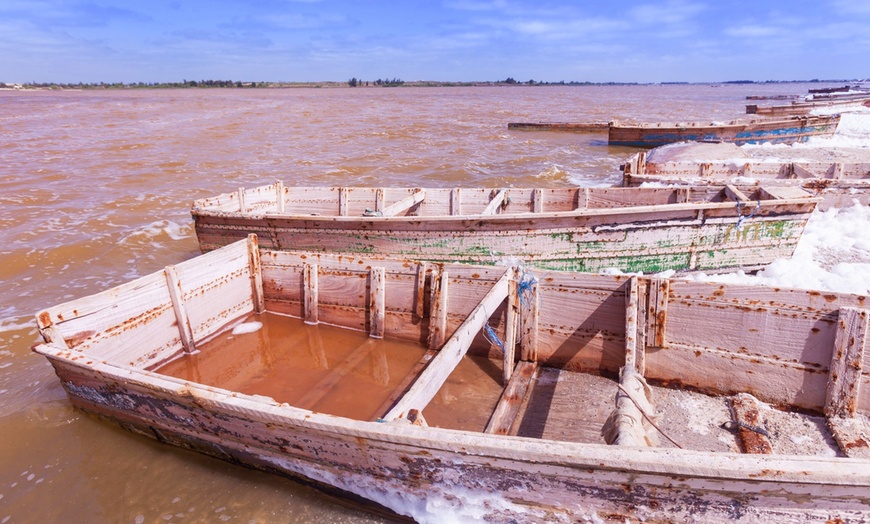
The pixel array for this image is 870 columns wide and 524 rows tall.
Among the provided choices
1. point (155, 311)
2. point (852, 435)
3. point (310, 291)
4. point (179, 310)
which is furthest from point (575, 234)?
point (155, 311)

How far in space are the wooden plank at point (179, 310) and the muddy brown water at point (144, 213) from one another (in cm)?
44

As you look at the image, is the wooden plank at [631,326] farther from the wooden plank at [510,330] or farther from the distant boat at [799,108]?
the distant boat at [799,108]

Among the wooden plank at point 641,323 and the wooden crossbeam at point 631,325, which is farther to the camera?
the wooden plank at point 641,323

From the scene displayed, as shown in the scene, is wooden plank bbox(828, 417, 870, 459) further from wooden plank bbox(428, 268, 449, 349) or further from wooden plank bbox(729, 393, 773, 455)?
wooden plank bbox(428, 268, 449, 349)

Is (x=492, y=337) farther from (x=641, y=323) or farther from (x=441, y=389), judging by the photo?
(x=641, y=323)

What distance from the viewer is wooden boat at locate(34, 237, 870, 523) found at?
289 cm

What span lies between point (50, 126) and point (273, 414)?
42.8 m

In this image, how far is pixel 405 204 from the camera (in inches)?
364

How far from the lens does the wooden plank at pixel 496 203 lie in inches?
344

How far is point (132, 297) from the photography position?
206 inches

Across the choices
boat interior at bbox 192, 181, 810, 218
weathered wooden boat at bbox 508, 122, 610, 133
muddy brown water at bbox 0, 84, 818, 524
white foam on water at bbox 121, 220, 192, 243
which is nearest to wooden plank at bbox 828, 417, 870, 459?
muddy brown water at bbox 0, 84, 818, 524

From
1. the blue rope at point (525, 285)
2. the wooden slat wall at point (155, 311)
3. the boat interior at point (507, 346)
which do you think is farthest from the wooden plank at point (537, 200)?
the wooden slat wall at point (155, 311)

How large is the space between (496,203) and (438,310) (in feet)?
13.0

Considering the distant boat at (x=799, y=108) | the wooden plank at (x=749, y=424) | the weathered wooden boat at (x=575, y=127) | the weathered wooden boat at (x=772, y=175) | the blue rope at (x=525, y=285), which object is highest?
the distant boat at (x=799, y=108)
